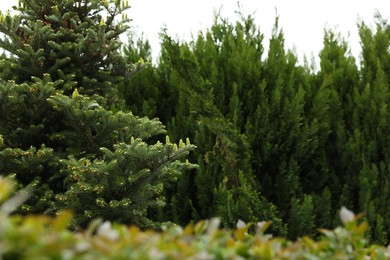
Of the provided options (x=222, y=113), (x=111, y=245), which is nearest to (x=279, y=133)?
(x=222, y=113)

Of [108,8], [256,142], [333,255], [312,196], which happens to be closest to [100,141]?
[108,8]

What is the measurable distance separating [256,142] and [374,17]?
8.09 ft

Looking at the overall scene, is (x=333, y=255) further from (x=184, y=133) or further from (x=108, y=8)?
(x=184, y=133)

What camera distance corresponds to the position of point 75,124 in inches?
207

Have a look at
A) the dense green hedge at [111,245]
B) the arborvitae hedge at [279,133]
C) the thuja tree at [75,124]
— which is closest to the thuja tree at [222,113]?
the arborvitae hedge at [279,133]

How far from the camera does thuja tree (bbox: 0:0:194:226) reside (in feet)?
16.3

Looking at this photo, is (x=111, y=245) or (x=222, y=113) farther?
(x=222, y=113)

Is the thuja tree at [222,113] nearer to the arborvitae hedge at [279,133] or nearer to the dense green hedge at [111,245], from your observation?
the arborvitae hedge at [279,133]

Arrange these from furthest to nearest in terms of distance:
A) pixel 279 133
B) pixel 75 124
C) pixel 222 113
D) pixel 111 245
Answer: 1. pixel 222 113
2. pixel 279 133
3. pixel 75 124
4. pixel 111 245

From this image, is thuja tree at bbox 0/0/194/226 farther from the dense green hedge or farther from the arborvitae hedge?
the dense green hedge

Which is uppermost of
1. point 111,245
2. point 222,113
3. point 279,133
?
point 222,113

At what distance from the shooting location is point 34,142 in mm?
5547

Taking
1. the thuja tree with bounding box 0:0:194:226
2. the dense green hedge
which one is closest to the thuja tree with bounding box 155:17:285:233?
the thuja tree with bounding box 0:0:194:226

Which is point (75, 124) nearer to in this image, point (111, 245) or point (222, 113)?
point (222, 113)
